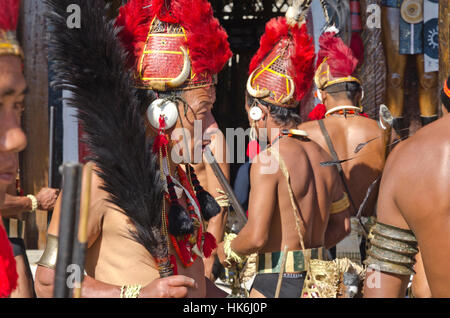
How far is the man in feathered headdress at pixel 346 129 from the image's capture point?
15.6 ft

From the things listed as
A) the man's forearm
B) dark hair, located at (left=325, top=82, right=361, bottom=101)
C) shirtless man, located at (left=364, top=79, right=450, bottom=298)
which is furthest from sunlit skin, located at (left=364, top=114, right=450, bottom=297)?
dark hair, located at (left=325, top=82, right=361, bottom=101)

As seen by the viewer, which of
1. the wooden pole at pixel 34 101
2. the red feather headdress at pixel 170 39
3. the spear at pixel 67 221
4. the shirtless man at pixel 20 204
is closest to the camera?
the spear at pixel 67 221

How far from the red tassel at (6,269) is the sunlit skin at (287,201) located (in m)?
1.60

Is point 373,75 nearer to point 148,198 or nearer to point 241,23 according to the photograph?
point 241,23

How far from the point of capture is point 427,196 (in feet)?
6.70

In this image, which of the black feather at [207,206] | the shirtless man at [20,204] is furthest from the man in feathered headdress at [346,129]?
the black feather at [207,206]

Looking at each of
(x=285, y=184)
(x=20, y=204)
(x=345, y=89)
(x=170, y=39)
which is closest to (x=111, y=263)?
(x=170, y=39)

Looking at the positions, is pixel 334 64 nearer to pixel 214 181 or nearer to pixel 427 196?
pixel 214 181

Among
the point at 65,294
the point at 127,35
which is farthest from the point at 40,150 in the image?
the point at 65,294

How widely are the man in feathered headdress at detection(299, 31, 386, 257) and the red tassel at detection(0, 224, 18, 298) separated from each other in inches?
128

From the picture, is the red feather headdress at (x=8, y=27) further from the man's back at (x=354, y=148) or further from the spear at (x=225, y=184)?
the man's back at (x=354, y=148)

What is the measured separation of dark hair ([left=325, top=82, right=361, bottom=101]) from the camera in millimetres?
5023

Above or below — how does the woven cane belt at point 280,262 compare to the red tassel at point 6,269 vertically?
below

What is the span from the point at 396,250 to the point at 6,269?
127cm
